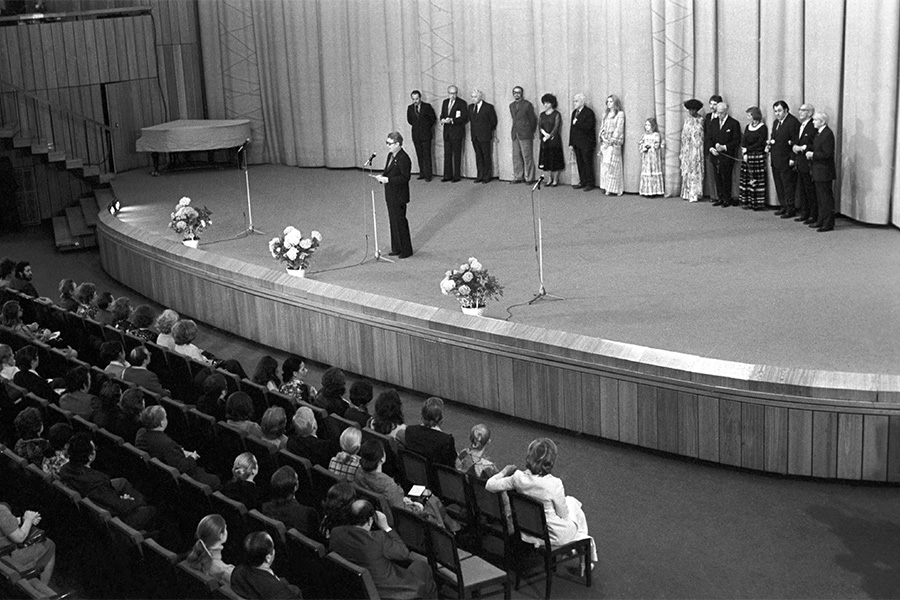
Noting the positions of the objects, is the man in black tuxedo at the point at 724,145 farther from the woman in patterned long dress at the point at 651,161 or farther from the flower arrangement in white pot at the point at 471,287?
the flower arrangement in white pot at the point at 471,287

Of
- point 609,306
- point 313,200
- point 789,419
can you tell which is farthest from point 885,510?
point 313,200

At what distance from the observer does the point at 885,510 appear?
7254 mm

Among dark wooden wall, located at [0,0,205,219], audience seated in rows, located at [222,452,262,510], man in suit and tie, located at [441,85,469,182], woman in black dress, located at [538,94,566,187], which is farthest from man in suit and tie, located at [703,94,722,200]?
dark wooden wall, located at [0,0,205,219]

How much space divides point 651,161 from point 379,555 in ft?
33.0

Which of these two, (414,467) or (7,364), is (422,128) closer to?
(7,364)

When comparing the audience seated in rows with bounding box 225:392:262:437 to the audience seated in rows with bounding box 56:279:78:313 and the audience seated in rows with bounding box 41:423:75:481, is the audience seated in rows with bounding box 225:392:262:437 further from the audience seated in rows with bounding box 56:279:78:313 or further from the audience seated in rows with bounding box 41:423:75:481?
the audience seated in rows with bounding box 56:279:78:313

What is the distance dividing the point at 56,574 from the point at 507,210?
359 inches

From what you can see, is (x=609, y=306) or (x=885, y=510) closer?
(x=885, y=510)

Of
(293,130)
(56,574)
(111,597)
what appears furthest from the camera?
(293,130)

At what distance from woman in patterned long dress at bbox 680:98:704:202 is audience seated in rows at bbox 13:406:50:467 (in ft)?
30.0

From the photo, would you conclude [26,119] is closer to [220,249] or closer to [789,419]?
[220,249]

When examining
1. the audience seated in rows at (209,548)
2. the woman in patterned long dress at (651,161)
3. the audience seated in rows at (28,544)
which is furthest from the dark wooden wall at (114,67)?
the audience seated in rows at (209,548)

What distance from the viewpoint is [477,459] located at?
685 centimetres

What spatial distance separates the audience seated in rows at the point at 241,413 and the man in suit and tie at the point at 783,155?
24.9 feet
